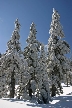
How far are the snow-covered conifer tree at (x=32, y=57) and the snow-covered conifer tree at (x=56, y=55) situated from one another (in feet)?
8.16

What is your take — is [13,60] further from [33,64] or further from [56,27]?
[56,27]

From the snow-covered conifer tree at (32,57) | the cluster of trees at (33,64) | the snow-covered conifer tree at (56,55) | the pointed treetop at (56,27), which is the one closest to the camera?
the snow-covered conifer tree at (32,57)

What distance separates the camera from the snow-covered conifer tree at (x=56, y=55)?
1090 inches

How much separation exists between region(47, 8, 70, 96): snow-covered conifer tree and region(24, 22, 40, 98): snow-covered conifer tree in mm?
2487

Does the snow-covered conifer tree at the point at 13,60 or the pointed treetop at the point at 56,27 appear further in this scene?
the pointed treetop at the point at 56,27

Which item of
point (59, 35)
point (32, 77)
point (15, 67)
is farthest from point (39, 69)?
point (59, 35)

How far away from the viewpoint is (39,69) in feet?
91.2

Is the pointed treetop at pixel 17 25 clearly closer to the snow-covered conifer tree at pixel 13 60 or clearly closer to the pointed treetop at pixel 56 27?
the snow-covered conifer tree at pixel 13 60

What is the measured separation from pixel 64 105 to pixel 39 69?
33.7ft

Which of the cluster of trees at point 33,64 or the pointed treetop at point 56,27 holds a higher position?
the pointed treetop at point 56,27

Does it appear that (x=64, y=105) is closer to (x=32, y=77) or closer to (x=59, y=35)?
(x=32, y=77)

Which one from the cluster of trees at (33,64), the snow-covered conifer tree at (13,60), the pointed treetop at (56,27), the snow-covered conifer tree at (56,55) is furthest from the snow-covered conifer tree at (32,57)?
the pointed treetop at (56,27)

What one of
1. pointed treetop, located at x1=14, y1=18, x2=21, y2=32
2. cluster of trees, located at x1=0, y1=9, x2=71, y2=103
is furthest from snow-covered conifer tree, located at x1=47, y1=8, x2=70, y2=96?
pointed treetop, located at x1=14, y1=18, x2=21, y2=32

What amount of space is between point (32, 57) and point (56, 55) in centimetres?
431
